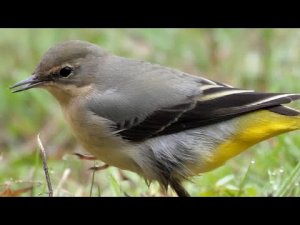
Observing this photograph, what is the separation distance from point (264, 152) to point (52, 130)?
271cm

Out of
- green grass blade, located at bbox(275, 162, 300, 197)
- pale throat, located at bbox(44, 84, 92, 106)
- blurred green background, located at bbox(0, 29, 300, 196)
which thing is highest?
pale throat, located at bbox(44, 84, 92, 106)

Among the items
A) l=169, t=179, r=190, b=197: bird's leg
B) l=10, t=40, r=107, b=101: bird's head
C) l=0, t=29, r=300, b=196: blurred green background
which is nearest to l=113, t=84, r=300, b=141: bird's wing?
l=169, t=179, r=190, b=197: bird's leg

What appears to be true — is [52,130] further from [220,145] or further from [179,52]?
[220,145]

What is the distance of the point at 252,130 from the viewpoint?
18.0 ft

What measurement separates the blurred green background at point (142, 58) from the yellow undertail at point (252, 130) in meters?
0.65

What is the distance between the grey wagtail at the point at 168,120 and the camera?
217 inches

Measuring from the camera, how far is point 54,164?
7.24 metres

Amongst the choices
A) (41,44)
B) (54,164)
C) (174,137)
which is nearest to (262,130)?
(174,137)

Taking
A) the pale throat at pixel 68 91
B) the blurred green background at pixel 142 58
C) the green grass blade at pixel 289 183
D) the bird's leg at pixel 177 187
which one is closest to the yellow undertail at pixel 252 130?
the bird's leg at pixel 177 187

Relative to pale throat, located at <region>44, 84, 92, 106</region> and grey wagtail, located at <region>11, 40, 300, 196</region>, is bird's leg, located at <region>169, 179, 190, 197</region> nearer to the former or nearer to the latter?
grey wagtail, located at <region>11, 40, 300, 196</region>

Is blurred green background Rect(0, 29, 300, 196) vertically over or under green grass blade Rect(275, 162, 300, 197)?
under

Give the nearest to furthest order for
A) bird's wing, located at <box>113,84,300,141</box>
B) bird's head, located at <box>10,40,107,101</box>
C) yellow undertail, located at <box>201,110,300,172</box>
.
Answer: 1. yellow undertail, located at <box>201,110,300,172</box>
2. bird's wing, located at <box>113,84,300,141</box>
3. bird's head, located at <box>10,40,107,101</box>

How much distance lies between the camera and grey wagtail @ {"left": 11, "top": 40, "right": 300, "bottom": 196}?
5512 mm

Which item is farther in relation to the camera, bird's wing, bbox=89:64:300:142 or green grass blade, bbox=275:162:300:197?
bird's wing, bbox=89:64:300:142
